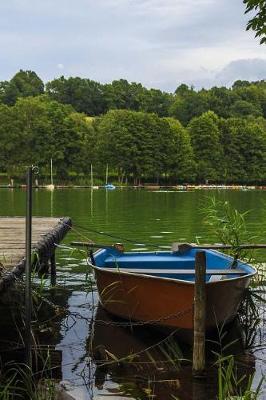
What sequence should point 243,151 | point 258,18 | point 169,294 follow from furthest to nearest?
point 243,151 < point 169,294 < point 258,18

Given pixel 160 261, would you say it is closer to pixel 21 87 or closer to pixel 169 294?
pixel 169 294

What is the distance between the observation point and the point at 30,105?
101562 millimetres

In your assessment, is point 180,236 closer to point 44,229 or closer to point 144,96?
point 44,229

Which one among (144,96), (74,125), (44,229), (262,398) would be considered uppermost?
(144,96)

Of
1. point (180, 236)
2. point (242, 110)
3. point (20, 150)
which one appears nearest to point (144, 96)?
point (242, 110)

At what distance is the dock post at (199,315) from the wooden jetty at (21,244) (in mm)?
2234

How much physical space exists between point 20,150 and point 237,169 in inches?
1480

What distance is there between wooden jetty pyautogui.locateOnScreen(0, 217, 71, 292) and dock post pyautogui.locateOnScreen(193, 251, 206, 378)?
2234mm

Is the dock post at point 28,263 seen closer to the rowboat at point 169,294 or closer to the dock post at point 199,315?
the dock post at point 199,315

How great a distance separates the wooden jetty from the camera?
7.89 m

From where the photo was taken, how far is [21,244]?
34.2 feet

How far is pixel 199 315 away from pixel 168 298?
116 centimetres

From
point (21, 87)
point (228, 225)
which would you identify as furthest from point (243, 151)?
point (228, 225)

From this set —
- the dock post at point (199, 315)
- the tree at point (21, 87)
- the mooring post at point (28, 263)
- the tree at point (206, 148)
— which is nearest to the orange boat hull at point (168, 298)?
the dock post at point (199, 315)
